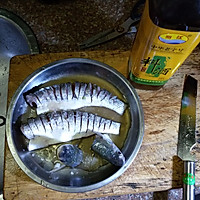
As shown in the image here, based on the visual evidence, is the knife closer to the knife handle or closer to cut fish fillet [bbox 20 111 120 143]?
the knife handle

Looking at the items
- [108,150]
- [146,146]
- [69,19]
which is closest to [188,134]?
[146,146]

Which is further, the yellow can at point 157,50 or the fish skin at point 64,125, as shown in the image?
the fish skin at point 64,125

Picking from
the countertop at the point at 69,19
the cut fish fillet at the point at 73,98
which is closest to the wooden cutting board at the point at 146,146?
the cut fish fillet at the point at 73,98

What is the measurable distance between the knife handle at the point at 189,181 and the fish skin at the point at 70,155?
0.41 meters

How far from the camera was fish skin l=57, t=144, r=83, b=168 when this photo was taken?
1063 millimetres

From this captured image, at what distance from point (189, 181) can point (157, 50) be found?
0.52 m

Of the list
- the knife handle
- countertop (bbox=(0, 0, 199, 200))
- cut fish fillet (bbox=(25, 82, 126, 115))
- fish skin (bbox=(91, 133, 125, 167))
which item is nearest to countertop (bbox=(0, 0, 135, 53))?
countertop (bbox=(0, 0, 199, 200))

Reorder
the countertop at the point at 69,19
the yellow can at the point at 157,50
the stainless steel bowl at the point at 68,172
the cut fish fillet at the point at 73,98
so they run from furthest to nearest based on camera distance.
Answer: the countertop at the point at 69,19 < the cut fish fillet at the point at 73,98 < the stainless steel bowl at the point at 68,172 < the yellow can at the point at 157,50

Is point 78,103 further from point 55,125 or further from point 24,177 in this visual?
point 24,177

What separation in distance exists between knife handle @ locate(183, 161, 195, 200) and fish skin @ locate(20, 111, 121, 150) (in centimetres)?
32

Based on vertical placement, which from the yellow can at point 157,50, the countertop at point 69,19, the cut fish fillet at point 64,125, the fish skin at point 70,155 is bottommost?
the fish skin at point 70,155

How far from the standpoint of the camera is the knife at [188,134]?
3.45ft

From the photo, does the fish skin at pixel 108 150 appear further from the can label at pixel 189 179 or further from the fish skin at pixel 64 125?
the can label at pixel 189 179

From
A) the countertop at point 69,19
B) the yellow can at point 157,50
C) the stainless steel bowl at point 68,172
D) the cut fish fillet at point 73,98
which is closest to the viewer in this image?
the yellow can at point 157,50
